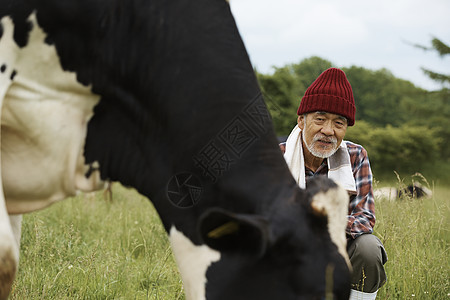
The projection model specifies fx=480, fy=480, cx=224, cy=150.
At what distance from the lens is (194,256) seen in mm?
1604

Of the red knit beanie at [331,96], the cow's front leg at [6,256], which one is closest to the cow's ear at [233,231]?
the cow's front leg at [6,256]

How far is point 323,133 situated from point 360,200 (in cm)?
49

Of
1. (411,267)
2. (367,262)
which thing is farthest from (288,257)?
(411,267)

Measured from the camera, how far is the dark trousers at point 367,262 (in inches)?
116

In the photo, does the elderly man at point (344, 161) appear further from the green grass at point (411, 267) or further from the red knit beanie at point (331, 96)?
the green grass at point (411, 267)

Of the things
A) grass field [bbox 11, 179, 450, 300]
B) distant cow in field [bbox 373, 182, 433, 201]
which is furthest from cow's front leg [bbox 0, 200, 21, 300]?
distant cow in field [bbox 373, 182, 433, 201]

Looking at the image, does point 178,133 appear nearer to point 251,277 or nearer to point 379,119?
point 251,277

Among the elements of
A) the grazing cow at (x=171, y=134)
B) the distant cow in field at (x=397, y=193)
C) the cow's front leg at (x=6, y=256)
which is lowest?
the cow's front leg at (x=6, y=256)

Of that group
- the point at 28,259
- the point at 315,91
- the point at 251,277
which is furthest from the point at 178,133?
the point at 28,259

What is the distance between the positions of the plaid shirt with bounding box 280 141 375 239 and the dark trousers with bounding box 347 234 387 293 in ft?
0.21

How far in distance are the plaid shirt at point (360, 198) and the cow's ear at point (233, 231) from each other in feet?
5.59

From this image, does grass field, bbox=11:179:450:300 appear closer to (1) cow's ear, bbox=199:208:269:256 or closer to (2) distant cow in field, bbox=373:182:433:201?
(2) distant cow in field, bbox=373:182:433:201

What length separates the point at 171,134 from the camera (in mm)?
1637

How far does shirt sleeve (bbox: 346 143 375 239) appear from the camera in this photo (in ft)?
9.89
